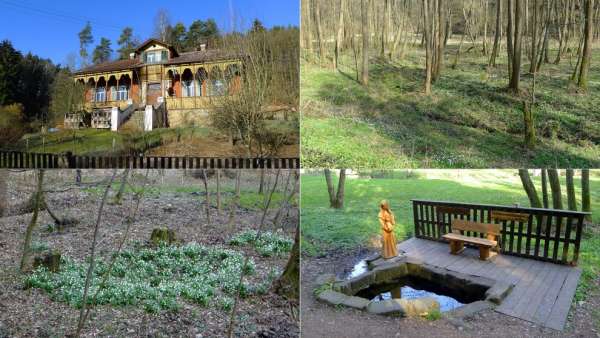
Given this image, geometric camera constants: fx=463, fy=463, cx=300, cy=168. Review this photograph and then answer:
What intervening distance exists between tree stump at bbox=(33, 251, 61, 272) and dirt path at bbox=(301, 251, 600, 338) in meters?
1.64

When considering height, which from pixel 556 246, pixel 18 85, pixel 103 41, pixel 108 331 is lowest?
pixel 108 331

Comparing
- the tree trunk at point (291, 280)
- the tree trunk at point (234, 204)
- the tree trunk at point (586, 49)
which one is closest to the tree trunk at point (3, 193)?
the tree trunk at point (234, 204)

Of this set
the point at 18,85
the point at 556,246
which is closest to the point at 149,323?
the point at 18,85

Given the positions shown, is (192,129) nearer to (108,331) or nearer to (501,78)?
(108,331)

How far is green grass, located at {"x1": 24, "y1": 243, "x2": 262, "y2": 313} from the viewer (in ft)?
9.52

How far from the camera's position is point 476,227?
126 inches

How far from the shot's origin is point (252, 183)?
329cm

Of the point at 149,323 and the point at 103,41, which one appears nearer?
the point at 149,323

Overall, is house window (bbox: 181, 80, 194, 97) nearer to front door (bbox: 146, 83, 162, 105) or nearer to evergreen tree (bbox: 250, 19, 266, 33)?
front door (bbox: 146, 83, 162, 105)

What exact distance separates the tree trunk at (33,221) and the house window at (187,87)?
1.17m

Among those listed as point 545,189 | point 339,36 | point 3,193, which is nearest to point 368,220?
point 545,189

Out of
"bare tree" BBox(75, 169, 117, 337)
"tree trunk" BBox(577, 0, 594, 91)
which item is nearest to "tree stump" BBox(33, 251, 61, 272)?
"bare tree" BBox(75, 169, 117, 337)

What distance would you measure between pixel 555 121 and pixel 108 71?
307cm

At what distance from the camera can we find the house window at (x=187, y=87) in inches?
120
